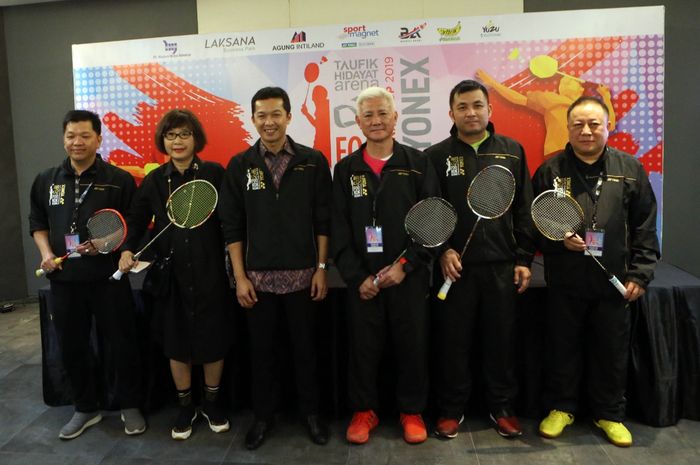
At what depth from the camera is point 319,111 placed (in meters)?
4.51

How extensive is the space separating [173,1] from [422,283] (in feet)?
13.8

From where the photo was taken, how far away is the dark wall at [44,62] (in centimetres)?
499

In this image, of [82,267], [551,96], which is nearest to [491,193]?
[82,267]

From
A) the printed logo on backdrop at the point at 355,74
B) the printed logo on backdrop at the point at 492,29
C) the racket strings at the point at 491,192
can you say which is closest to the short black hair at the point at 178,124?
the racket strings at the point at 491,192

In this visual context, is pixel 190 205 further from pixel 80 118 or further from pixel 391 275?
pixel 391 275

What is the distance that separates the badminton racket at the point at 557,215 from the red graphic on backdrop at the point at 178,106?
300 cm

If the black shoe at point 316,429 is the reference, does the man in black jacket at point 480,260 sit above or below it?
above

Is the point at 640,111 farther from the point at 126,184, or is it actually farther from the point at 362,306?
the point at 126,184

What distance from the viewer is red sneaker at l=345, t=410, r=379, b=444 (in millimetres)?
2613

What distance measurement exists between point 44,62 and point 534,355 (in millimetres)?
5696

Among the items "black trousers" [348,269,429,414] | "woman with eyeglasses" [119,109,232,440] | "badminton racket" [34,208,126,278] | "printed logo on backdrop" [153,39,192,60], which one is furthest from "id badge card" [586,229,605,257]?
"printed logo on backdrop" [153,39,192,60]

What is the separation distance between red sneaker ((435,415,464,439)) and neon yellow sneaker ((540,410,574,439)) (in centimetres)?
47

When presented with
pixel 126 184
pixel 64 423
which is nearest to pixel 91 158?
pixel 126 184

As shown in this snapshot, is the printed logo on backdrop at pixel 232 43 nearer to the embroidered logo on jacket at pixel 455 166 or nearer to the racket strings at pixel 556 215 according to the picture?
the embroidered logo on jacket at pixel 455 166
